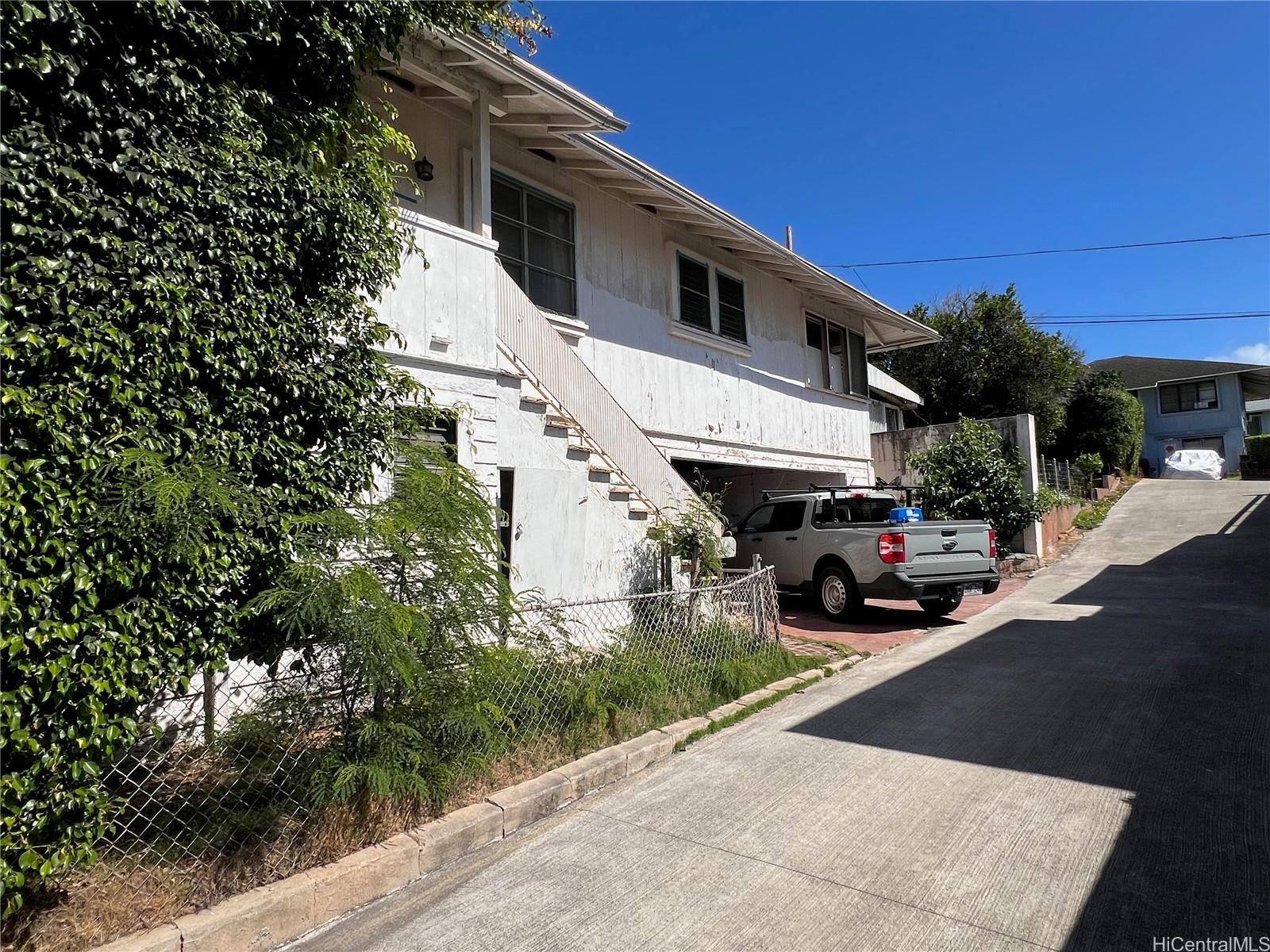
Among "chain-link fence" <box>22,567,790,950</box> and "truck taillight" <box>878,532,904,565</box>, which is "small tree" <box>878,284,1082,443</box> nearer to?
"truck taillight" <box>878,532,904,565</box>

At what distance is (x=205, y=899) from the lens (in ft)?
9.79

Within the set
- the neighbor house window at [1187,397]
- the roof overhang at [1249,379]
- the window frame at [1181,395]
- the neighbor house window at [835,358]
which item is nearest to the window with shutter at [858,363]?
the neighbor house window at [835,358]

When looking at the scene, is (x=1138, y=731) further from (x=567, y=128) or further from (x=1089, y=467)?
(x=1089, y=467)

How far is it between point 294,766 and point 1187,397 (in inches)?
1679

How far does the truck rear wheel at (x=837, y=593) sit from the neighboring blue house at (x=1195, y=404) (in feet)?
101

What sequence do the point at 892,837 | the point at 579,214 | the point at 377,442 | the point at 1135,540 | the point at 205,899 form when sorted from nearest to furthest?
1. the point at 205,899
2. the point at 892,837
3. the point at 377,442
4. the point at 579,214
5. the point at 1135,540

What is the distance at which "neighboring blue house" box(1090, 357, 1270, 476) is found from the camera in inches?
1328

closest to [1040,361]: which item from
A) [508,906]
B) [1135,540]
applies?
[1135,540]

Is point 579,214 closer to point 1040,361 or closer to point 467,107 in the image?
point 467,107

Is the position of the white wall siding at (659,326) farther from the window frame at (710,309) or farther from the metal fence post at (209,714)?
the metal fence post at (209,714)

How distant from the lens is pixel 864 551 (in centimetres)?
934

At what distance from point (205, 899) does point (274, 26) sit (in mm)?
4108

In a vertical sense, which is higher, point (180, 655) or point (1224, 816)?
point (180, 655)

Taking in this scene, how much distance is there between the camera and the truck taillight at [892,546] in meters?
9.02
